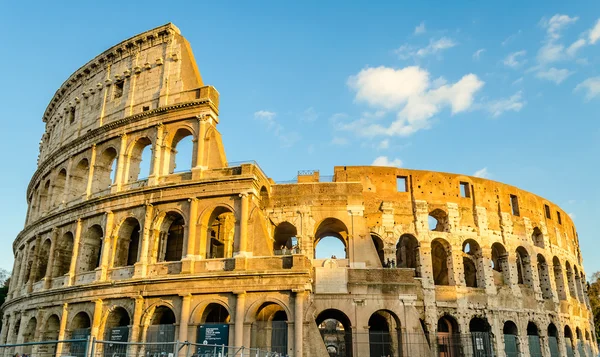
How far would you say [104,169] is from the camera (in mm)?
24828

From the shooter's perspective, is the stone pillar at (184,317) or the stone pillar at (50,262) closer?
the stone pillar at (184,317)

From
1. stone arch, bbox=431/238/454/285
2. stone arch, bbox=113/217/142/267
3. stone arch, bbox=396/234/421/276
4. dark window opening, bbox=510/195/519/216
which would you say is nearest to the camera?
stone arch, bbox=113/217/142/267

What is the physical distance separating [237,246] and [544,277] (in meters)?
19.9

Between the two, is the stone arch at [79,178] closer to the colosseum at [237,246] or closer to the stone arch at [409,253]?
the colosseum at [237,246]

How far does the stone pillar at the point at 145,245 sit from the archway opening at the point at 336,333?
27.7 feet

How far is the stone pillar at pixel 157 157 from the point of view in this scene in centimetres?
2202

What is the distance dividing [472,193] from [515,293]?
19.1 feet

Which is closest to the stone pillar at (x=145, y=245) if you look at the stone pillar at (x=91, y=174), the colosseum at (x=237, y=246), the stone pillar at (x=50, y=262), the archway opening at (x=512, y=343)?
the colosseum at (x=237, y=246)

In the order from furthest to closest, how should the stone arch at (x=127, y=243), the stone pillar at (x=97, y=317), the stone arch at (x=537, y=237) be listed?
the stone arch at (x=537, y=237) < the stone arch at (x=127, y=243) < the stone pillar at (x=97, y=317)

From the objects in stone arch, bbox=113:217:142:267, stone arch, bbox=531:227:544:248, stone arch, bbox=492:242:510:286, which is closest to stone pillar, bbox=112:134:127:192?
stone arch, bbox=113:217:142:267

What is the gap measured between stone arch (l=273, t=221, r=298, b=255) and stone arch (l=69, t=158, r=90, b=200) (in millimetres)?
10751

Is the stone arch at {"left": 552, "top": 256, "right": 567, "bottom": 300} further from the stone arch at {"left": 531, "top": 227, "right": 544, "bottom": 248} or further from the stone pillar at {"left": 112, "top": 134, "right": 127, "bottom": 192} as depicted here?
the stone pillar at {"left": 112, "top": 134, "right": 127, "bottom": 192}

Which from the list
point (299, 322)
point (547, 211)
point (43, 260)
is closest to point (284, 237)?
point (299, 322)

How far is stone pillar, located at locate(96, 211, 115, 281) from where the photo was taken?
21484mm
